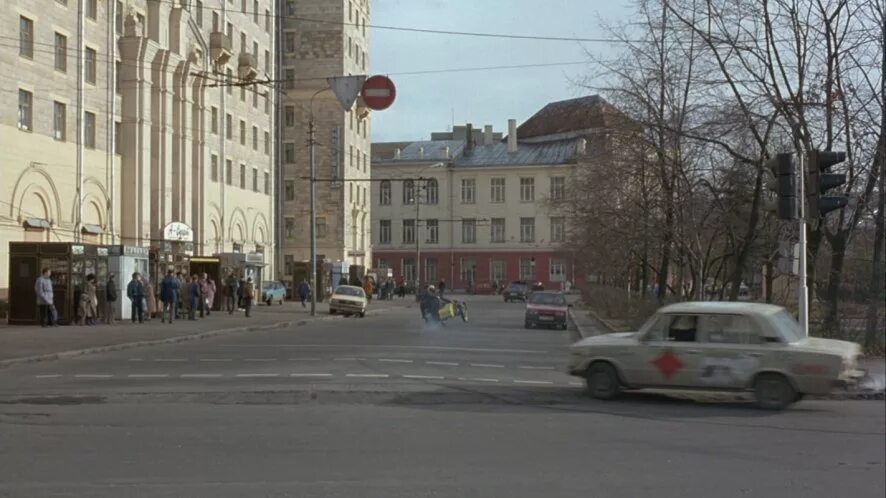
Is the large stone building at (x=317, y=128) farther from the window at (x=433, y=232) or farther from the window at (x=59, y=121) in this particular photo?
the window at (x=59, y=121)

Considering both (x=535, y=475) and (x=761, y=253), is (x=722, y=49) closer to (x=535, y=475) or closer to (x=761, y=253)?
(x=761, y=253)

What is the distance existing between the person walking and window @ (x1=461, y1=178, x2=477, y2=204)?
70.0 meters

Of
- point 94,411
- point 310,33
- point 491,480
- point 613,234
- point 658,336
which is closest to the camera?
point 491,480

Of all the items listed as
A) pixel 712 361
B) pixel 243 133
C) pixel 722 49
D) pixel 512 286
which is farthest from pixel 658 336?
pixel 512 286

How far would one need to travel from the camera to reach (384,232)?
102 m

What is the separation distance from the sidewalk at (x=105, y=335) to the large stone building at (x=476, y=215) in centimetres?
5925

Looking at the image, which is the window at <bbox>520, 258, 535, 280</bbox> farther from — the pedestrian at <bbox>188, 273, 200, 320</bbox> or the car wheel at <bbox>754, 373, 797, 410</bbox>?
the car wheel at <bbox>754, 373, 797, 410</bbox>

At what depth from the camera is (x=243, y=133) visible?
57.0 meters

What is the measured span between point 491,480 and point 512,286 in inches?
2706

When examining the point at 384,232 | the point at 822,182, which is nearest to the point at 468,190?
the point at 384,232

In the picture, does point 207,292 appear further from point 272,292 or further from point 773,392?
point 773,392

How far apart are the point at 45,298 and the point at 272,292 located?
2633 centimetres

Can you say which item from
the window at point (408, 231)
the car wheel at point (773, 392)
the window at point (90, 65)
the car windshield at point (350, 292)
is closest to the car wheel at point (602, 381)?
the car wheel at point (773, 392)

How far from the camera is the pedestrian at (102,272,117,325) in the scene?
31547mm
